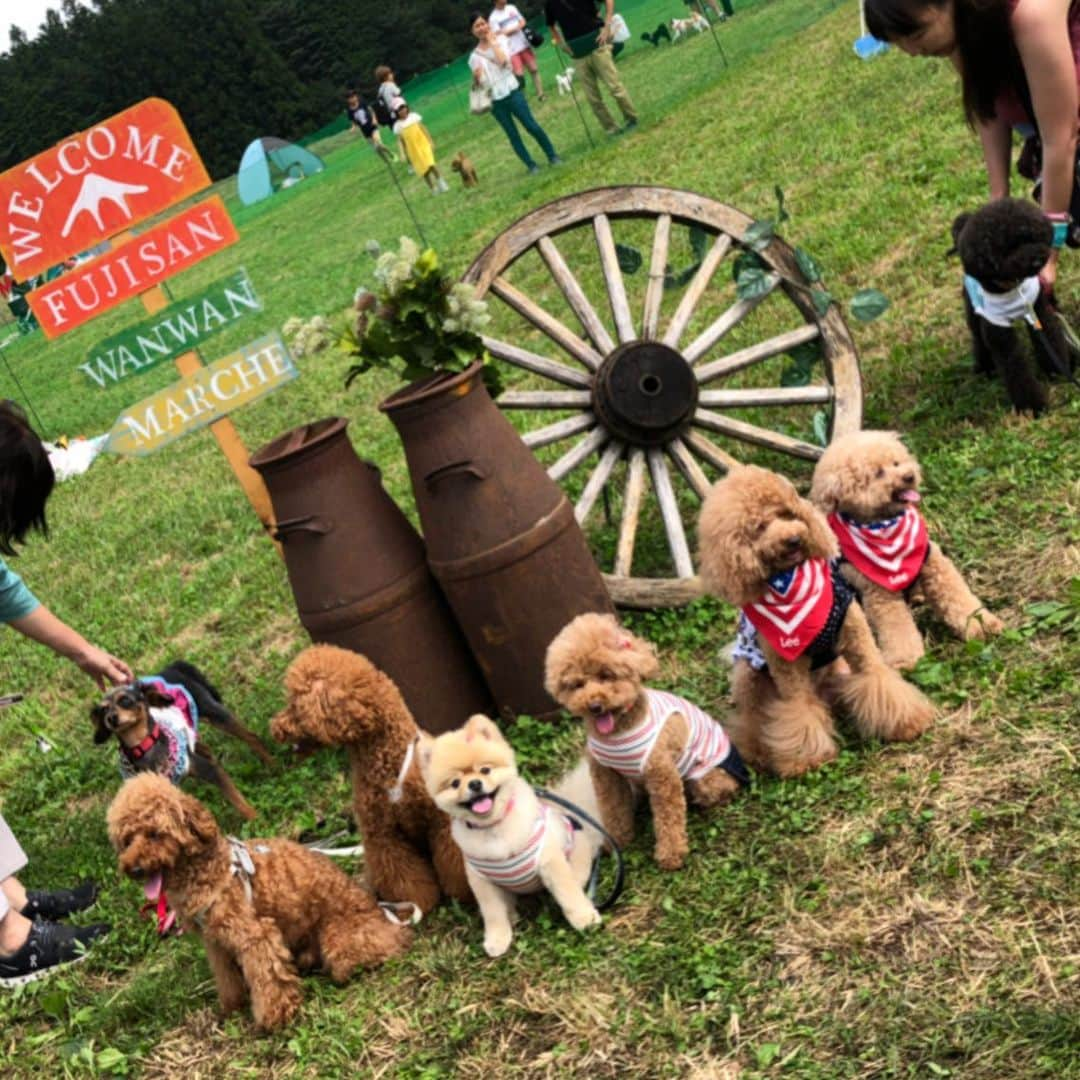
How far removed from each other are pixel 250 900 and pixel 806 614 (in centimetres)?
172

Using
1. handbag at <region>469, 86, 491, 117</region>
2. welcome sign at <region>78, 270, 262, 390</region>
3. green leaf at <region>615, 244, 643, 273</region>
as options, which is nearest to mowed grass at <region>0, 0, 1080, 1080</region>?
green leaf at <region>615, 244, 643, 273</region>

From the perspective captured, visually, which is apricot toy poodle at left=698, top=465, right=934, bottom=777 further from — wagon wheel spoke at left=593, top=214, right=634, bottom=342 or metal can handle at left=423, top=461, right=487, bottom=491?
wagon wheel spoke at left=593, top=214, right=634, bottom=342

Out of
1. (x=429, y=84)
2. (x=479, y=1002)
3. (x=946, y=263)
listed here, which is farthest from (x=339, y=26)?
(x=479, y=1002)

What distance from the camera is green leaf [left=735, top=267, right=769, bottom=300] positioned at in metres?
4.72

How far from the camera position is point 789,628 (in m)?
3.22

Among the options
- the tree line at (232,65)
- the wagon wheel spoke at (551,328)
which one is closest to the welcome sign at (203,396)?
the wagon wheel spoke at (551,328)

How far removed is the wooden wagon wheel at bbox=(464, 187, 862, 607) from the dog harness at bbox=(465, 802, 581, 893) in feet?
5.01

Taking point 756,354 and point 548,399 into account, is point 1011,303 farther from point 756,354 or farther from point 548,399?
point 548,399

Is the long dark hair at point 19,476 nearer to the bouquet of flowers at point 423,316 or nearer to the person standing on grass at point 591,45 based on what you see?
the bouquet of flowers at point 423,316

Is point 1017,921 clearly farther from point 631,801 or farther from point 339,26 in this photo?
point 339,26

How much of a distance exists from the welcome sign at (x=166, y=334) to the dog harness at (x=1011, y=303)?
287cm

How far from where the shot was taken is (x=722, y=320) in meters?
4.97

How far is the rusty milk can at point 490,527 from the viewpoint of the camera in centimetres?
395

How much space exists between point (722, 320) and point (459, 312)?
1380 millimetres
